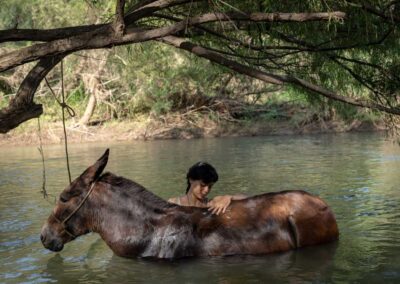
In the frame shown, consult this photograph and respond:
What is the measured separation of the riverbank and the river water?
217 centimetres

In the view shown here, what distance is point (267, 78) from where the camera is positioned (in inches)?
255

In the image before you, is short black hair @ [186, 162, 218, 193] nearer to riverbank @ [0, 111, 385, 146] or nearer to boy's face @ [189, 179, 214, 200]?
boy's face @ [189, 179, 214, 200]

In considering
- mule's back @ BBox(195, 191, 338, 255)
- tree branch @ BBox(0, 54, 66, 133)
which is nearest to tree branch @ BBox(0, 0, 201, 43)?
tree branch @ BBox(0, 54, 66, 133)

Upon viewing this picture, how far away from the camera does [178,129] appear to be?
30.8m

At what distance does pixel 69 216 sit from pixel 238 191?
21.1 ft

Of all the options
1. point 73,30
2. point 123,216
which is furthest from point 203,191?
point 73,30

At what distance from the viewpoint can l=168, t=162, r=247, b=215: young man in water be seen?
7.41m

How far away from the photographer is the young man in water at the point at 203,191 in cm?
741

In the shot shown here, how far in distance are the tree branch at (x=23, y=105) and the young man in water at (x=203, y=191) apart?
2304 mm

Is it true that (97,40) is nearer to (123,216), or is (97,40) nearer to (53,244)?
(123,216)

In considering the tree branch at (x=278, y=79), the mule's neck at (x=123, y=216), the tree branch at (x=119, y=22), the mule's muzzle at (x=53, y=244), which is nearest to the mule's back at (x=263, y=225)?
the mule's neck at (x=123, y=216)

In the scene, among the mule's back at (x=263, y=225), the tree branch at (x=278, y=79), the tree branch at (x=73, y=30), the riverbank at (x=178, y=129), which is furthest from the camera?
the riverbank at (x=178, y=129)

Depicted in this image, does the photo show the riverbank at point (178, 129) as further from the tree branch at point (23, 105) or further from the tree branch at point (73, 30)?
the tree branch at point (23, 105)

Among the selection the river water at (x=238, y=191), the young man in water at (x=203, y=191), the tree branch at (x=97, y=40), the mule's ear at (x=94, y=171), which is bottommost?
the river water at (x=238, y=191)
